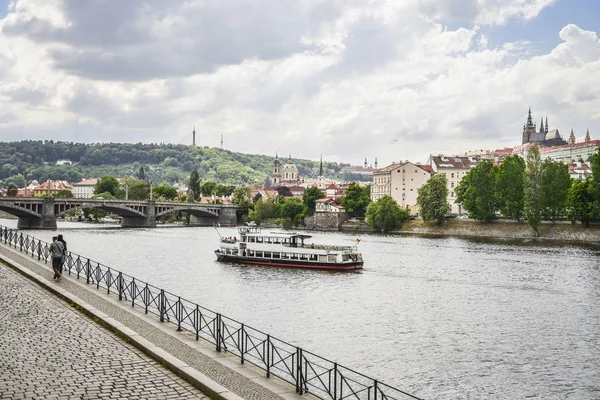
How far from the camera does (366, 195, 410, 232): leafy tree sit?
12281 centimetres

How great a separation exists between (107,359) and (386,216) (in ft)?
353

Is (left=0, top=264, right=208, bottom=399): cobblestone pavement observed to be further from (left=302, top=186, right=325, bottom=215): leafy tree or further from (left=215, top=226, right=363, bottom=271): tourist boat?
(left=302, top=186, right=325, bottom=215): leafy tree

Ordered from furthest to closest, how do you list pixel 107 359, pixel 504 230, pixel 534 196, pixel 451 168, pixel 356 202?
pixel 451 168 < pixel 356 202 < pixel 504 230 < pixel 534 196 < pixel 107 359

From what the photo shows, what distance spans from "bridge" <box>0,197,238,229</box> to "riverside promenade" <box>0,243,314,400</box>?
90.2 m

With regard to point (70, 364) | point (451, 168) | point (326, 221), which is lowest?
point (70, 364)

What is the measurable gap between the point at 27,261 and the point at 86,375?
25382 millimetres

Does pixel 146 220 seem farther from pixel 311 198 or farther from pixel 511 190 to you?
pixel 511 190

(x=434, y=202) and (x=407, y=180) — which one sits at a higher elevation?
(x=407, y=180)

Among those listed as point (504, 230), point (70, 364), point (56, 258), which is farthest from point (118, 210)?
point (70, 364)

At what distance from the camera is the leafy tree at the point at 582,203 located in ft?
306

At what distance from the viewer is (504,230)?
105438mm

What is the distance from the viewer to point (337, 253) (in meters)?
60.8

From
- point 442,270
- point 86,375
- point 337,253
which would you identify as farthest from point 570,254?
point 86,375

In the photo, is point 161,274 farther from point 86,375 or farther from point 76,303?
point 86,375
